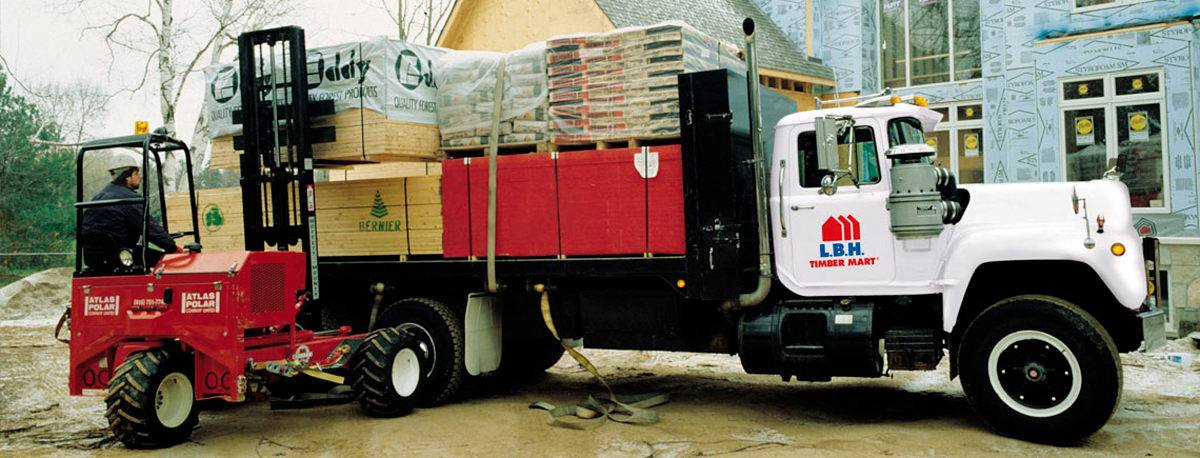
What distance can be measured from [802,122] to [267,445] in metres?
4.96

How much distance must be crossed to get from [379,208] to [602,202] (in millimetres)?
2317

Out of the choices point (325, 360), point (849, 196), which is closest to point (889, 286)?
point (849, 196)

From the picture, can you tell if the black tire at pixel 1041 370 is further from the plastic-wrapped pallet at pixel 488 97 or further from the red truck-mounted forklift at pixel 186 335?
the red truck-mounted forklift at pixel 186 335

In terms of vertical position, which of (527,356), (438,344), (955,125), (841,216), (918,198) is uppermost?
(955,125)

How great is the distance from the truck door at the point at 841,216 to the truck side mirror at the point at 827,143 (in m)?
0.24

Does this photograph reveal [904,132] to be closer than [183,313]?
No

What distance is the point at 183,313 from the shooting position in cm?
737

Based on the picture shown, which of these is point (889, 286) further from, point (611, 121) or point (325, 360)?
point (325, 360)

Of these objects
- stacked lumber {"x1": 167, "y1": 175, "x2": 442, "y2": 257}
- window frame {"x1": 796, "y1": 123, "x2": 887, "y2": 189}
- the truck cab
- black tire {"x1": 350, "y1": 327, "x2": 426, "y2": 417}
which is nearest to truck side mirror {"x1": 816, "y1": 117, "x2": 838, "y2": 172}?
the truck cab

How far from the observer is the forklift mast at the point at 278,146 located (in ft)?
28.3

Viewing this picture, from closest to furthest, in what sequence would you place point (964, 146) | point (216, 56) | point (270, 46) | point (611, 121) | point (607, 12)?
point (611, 121), point (270, 46), point (964, 146), point (607, 12), point (216, 56)

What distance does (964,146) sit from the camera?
15.0m

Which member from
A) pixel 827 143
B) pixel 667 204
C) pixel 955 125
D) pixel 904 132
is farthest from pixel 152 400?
pixel 955 125

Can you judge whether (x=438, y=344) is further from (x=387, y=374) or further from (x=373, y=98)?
(x=373, y=98)
